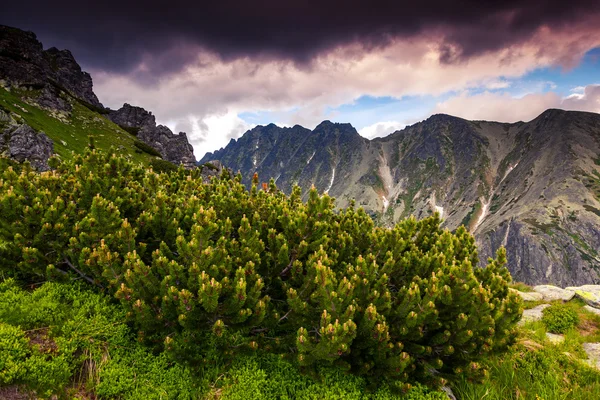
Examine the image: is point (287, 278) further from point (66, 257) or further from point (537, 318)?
point (537, 318)

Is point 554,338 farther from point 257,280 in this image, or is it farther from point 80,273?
point 80,273

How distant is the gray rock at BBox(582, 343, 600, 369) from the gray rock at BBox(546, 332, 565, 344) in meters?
0.64

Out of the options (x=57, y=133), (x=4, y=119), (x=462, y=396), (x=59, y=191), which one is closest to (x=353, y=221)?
(x=462, y=396)

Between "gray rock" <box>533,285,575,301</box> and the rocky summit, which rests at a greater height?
the rocky summit

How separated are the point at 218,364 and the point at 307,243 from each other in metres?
3.58

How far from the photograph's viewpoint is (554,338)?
1136 centimetres

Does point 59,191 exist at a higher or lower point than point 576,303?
higher

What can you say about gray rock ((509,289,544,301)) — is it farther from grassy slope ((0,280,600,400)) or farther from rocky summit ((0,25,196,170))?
rocky summit ((0,25,196,170))

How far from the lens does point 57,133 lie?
5772 centimetres

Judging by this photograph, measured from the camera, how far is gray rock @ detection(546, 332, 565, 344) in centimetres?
1091

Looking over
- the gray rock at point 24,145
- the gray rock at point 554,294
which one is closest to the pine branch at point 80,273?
the gray rock at point 554,294

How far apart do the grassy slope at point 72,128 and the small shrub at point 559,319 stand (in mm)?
53837

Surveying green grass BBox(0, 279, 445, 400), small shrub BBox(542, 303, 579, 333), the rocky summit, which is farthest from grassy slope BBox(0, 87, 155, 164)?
small shrub BBox(542, 303, 579, 333)

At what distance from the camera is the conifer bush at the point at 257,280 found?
6.38 meters
